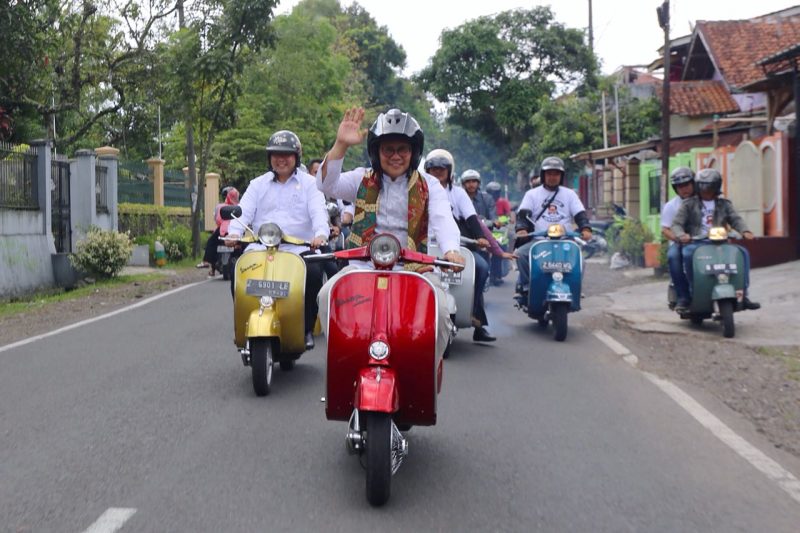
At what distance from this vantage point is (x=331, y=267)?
28.8 feet

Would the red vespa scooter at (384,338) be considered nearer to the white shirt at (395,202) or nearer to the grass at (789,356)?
the white shirt at (395,202)

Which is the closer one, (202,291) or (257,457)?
(257,457)

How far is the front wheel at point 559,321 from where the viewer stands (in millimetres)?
9523

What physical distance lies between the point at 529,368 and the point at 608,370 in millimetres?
645

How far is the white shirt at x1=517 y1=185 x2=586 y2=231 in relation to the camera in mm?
10156

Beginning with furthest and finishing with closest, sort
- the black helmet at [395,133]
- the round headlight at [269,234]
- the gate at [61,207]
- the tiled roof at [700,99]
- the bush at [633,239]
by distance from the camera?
1. the tiled roof at [700,99]
2. the bush at [633,239]
3. the gate at [61,207]
4. the round headlight at [269,234]
5. the black helmet at [395,133]

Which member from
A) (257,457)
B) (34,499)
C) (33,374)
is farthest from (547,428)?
(33,374)

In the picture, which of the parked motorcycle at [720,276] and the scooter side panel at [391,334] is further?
the parked motorcycle at [720,276]

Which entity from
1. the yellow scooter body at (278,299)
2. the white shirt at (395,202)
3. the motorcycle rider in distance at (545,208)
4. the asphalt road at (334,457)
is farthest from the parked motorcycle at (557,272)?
the white shirt at (395,202)

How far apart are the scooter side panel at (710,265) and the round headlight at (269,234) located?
5.03 meters

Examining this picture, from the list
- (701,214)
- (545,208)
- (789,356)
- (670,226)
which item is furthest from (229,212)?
(701,214)

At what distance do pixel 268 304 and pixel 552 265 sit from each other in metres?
3.81

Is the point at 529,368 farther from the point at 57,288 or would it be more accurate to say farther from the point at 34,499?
the point at 57,288

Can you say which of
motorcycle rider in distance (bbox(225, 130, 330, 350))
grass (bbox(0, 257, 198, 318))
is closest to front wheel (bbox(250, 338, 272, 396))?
motorcycle rider in distance (bbox(225, 130, 330, 350))
